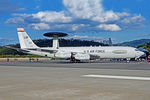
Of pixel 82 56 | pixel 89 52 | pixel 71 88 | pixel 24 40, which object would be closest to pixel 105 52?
pixel 89 52

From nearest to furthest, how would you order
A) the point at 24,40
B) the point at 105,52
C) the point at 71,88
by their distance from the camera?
the point at 71,88
the point at 105,52
the point at 24,40

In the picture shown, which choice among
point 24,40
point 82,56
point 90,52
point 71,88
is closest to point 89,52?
point 90,52

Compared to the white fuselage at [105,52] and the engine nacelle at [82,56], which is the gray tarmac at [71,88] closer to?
the engine nacelle at [82,56]

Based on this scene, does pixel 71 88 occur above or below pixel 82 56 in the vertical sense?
below

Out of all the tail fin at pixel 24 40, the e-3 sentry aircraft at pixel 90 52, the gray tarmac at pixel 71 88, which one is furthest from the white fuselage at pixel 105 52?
the gray tarmac at pixel 71 88

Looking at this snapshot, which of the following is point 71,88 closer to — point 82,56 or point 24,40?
point 82,56

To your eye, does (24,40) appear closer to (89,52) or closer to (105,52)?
(89,52)

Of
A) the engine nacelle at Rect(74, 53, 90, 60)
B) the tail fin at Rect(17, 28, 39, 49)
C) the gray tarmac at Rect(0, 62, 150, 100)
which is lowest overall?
the gray tarmac at Rect(0, 62, 150, 100)

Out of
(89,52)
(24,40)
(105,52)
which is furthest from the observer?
(24,40)

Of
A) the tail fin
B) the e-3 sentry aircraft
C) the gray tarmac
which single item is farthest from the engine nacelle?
the gray tarmac

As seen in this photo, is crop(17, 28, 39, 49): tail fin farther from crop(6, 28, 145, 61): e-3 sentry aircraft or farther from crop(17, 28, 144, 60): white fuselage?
crop(17, 28, 144, 60): white fuselage

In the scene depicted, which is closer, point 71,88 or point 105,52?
point 71,88

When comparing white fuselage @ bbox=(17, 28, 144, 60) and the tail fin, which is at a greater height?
the tail fin

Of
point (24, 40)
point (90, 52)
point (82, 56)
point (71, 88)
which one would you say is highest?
point (24, 40)
